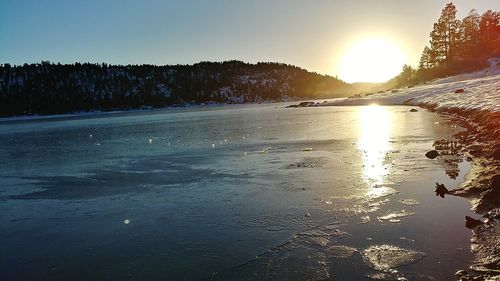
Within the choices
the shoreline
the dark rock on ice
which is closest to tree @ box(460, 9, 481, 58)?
the shoreline

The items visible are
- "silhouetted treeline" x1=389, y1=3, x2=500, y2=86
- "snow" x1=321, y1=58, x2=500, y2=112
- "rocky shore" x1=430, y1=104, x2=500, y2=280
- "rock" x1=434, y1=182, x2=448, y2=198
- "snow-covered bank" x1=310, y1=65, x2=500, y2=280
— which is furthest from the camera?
"silhouetted treeline" x1=389, y1=3, x2=500, y2=86

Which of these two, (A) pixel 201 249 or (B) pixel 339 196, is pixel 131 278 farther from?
(B) pixel 339 196

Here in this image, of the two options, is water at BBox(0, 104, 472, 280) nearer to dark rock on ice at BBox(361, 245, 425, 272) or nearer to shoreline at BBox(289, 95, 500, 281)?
dark rock on ice at BBox(361, 245, 425, 272)

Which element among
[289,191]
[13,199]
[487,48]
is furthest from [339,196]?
[487,48]

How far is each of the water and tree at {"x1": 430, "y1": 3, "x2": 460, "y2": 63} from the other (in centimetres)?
8418

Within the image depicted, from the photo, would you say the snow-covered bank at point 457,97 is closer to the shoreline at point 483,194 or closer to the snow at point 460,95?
the snow at point 460,95

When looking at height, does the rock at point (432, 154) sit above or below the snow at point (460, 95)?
below

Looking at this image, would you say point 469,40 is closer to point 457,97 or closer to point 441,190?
point 457,97

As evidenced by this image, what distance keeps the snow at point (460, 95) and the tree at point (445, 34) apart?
11.9 metres

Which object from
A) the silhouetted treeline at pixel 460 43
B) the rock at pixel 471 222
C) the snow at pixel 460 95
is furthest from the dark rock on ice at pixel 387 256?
the silhouetted treeline at pixel 460 43

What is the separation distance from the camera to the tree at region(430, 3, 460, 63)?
90938 millimetres

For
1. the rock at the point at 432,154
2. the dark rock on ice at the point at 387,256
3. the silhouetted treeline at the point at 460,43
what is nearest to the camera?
the dark rock on ice at the point at 387,256

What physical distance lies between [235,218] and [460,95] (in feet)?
137

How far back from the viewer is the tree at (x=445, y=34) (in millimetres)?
90938
